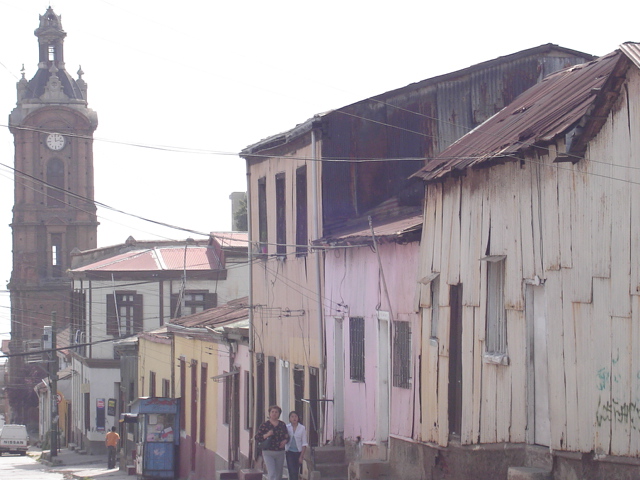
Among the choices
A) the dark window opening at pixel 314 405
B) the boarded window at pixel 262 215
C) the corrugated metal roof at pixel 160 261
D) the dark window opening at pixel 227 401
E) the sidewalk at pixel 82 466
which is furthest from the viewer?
the corrugated metal roof at pixel 160 261

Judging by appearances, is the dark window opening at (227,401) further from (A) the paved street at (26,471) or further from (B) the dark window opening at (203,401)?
(A) the paved street at (26,471)

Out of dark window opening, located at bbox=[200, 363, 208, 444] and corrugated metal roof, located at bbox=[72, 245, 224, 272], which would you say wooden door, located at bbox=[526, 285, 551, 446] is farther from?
corrugated metal roof, located at bbox=[72, 245, 224, 272]

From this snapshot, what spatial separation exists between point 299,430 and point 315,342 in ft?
10.6

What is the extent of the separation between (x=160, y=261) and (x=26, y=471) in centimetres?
1412

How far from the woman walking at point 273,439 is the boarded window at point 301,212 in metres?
4.80

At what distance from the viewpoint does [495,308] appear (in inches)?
494

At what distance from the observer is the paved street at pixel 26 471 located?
3359cm

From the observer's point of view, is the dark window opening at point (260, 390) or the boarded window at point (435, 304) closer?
the boarded window at point (435, 304)

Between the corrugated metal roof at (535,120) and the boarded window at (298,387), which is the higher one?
the corrugated metal roof at (535,120)

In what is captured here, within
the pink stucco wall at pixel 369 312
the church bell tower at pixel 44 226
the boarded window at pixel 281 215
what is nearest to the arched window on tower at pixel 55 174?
the church bell tower at pixel 44 226

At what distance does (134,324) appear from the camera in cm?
4916

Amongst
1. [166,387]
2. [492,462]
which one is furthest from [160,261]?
[492,462]

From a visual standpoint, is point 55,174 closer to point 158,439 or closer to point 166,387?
point 166,387

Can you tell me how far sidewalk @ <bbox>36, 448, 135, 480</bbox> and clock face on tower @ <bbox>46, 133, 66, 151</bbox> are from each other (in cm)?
3126
